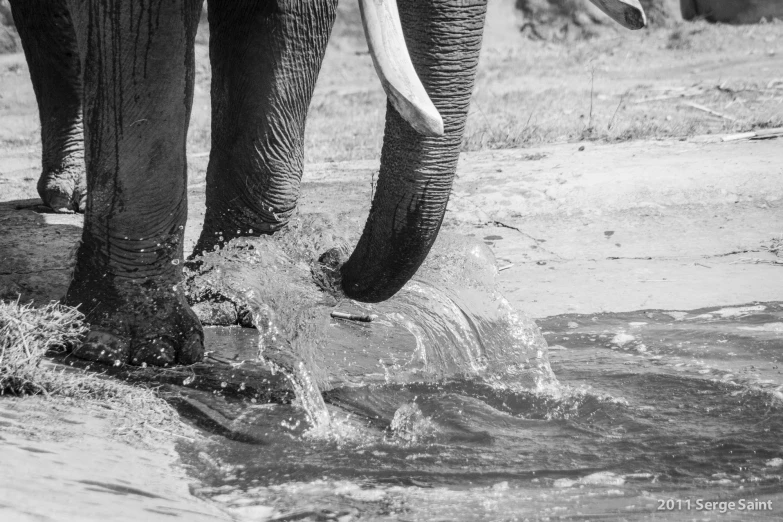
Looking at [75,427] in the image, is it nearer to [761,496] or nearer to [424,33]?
[424,33]

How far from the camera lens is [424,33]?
2840 mm

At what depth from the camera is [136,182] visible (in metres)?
3.64

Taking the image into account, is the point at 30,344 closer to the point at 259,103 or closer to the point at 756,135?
the point at 259,103

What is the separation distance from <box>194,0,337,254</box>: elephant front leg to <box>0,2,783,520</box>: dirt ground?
881 millimetres

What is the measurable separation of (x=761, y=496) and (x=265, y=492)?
1338 millimetres

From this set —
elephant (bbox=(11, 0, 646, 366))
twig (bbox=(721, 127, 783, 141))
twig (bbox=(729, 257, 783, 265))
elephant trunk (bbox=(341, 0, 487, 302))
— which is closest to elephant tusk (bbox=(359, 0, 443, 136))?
elephant (bbox=(11, 0, 646, 366))

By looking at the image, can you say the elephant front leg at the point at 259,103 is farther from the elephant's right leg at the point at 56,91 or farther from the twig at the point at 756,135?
the twig at the point at 756,135

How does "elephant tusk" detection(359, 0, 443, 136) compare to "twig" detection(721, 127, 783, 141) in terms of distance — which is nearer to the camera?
"elephant tusk" detection(359, 0, 443, 136)

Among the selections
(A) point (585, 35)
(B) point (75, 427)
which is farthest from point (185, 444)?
(A) point (585, 35)

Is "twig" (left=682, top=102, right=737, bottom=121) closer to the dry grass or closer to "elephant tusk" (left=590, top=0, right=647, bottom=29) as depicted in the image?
"elephant tusk" (left=590, top=0, right=647, bottom=29)

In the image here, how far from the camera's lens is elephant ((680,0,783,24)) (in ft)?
41.5

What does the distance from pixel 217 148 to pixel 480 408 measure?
1574 millimetres

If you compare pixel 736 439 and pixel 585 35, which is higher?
pixel 585 35

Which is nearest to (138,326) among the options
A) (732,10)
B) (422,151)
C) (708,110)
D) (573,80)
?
(422,151)
